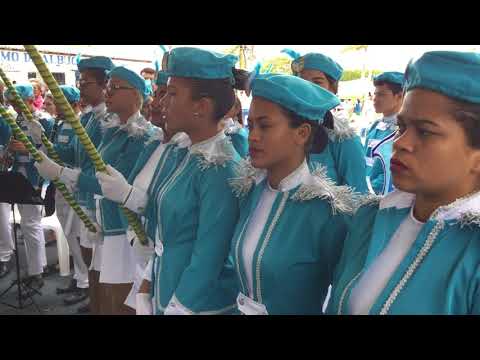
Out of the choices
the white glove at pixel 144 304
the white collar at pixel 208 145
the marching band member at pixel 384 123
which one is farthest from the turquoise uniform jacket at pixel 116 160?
the marching band member at pixel 384 123

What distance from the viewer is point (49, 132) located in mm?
4902

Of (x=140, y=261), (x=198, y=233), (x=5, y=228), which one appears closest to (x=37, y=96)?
(x=5, y=228)

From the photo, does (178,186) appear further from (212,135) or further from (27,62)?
(27,62)

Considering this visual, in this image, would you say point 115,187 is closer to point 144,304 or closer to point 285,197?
point 144,304

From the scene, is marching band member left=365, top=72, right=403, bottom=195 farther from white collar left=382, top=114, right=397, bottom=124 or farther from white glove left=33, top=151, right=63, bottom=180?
white glove left=33, top=151, right=63, bottom=180

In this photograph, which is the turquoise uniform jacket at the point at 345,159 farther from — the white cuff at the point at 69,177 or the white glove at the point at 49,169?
the white glove at the point at 49,169

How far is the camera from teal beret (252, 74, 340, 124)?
148cm

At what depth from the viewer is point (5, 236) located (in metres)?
5.12

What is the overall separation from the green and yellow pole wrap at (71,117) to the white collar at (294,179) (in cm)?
98

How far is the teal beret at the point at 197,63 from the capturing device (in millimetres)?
1847

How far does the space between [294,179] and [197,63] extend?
68 cm
